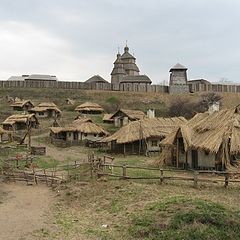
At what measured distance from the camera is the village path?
1472 inches

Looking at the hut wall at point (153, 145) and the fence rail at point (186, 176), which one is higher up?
the hut wall at point (153, 145)

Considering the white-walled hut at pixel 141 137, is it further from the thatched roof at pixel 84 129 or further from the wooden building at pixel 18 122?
the wooden building at pixel 18 122

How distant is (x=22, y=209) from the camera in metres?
19.9

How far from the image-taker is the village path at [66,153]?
37.4m

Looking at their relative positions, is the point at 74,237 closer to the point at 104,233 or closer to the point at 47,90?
the point at 104,233

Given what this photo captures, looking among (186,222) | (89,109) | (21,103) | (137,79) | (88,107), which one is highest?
(137,79)

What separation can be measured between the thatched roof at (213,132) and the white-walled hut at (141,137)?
9576mm

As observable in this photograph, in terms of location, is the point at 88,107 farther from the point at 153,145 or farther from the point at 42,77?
the point at 153,145

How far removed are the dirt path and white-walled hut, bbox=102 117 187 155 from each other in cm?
1617

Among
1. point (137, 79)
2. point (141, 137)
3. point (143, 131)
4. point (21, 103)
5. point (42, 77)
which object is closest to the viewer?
point (141, 137)

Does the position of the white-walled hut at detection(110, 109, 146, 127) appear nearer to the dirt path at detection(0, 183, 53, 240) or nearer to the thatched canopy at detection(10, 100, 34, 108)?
the thatched canopy at detection(10, 100, 34, 108)

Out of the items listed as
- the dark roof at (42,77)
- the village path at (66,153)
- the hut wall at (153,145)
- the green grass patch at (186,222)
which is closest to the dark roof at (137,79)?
the dark roof at (42,77)

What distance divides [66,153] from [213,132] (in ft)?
61.1

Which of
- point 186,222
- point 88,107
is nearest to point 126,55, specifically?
point 88,107
